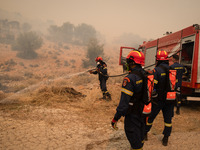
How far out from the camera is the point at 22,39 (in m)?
26.8

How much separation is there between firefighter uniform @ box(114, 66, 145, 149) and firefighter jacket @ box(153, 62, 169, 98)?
93 centimetres

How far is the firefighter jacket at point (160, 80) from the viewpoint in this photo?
9.64ft

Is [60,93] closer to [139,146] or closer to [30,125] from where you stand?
[30,125]

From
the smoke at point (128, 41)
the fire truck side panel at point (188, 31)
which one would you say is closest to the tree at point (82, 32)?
the smoke at point (128, 41)

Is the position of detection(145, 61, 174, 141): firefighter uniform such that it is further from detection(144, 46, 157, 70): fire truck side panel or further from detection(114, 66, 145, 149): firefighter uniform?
detection(144, 46, 157, 70): fire truck side panel

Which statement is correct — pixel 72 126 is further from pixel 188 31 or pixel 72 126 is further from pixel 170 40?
pixel 170 40

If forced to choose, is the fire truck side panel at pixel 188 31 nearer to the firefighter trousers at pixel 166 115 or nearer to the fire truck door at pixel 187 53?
the fire truck door at pixel 187 53

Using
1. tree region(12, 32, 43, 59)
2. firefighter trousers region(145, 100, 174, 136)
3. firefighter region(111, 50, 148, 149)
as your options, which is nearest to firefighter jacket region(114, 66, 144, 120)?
firefighter region(111, 50, 148, 149)

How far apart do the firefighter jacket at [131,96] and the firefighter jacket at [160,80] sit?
100 cm

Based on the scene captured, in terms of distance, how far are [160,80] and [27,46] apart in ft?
86.8

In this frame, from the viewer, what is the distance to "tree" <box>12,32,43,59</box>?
2441 cm

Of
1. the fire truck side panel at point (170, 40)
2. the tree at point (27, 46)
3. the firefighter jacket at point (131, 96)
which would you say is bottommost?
the firefighter jacket at point (131, 96)

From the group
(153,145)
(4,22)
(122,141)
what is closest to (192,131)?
(153,145)

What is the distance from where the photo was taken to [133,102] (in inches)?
82.9
